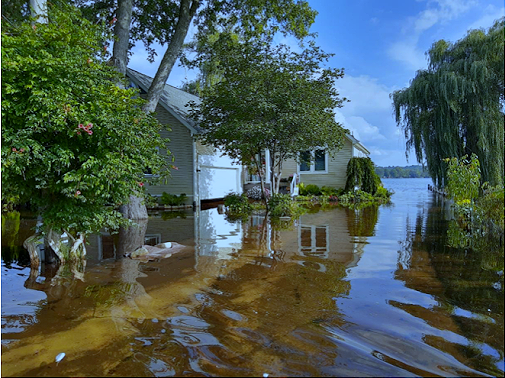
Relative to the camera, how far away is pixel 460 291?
445 cm

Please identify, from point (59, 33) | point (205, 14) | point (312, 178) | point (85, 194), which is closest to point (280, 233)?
point (85, 194)

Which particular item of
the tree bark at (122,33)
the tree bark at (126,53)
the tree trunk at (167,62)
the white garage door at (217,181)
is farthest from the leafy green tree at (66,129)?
the white garage door at (217,181)

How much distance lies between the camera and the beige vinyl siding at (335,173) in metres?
20.8

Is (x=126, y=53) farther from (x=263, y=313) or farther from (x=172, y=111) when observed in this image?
(x=263, y=313)

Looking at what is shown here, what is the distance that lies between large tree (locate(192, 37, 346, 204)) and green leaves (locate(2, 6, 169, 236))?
613 centimetres

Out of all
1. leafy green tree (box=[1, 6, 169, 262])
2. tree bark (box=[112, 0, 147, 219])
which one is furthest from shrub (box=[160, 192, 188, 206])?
leafy green tree (box=[1, 6, 169, 262])

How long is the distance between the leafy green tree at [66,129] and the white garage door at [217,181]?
36.1ft

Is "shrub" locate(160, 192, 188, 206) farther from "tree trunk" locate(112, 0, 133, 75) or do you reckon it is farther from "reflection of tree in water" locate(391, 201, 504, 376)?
"reflection of tree in water" locate(391, 201, 504, 376)

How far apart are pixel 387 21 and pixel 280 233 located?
17.7 ft

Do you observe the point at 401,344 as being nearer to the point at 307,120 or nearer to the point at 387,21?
the point at 387,21

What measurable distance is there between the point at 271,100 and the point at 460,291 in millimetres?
8603

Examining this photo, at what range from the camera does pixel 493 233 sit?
599 centimetres

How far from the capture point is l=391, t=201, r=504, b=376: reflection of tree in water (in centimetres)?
307

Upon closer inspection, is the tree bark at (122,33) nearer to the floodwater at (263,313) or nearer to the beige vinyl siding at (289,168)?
the floodwater at (263,313)
